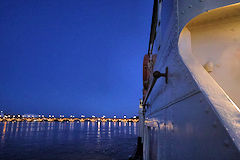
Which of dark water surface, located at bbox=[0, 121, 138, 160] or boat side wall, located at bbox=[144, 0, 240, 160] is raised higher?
boat side wall, located at bbox=[144, 0, 240, 160]

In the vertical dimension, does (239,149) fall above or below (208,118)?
below

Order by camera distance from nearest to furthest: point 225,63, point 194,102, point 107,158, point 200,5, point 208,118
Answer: point 208,118
point 194,102
point 200,5
point 225,63
point 107,158

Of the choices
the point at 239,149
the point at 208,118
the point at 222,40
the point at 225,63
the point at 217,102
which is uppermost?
the point at 222,40

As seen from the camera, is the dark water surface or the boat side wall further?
the dark water surface

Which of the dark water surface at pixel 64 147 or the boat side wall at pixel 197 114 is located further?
the dark water surface at pixel 64 147

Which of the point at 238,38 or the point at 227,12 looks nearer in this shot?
the point at 227,12

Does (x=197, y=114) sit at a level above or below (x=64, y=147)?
above

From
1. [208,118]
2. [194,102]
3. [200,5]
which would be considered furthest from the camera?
[200,5]

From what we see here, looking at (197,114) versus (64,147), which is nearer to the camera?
(197,114)

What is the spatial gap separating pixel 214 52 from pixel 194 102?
144 centimetres

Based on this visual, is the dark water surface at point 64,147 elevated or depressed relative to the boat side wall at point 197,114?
depressed

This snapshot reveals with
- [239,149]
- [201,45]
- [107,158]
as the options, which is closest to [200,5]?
[201,45]

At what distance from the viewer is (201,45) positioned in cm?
244

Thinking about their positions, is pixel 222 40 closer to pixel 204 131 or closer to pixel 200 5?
pixel 200 5
